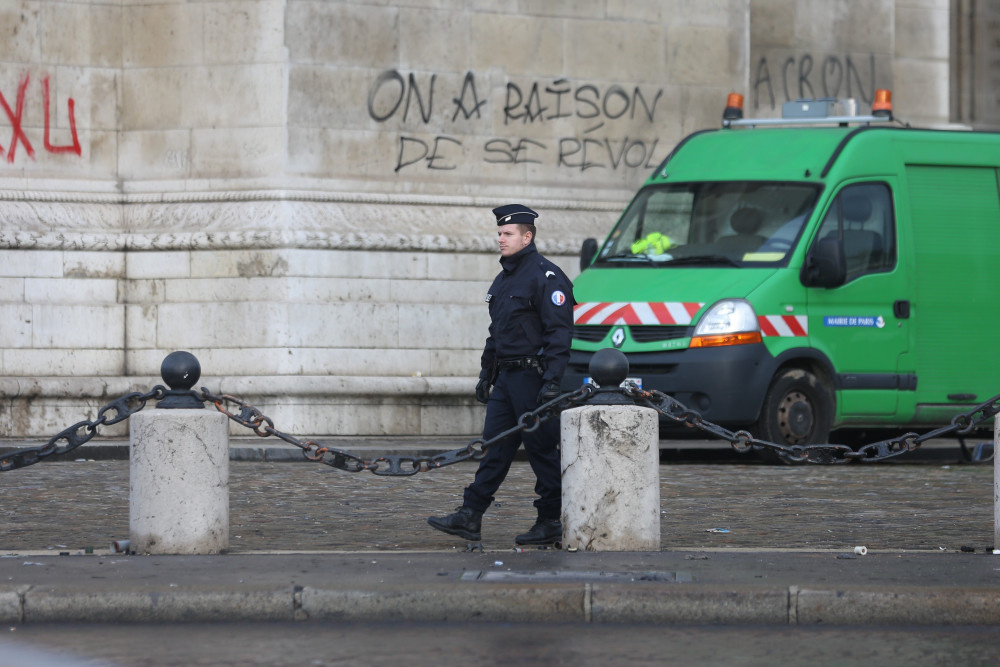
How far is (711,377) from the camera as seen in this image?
12.9 m

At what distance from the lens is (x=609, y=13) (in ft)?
55.1

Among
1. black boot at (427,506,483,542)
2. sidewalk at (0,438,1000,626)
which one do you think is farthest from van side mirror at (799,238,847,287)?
black boot at (427,506,483,542)

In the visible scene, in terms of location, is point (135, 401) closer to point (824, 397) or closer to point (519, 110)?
point (824, 397)

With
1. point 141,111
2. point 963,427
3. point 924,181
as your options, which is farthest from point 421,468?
point 141,111

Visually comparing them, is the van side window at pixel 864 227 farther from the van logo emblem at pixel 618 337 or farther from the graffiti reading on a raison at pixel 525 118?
the graffiti reading on a raison at pixel 525 118

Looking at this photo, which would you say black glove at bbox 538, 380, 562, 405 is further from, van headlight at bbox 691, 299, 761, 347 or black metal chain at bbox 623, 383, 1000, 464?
van headlight at bbox 691, 299, 761, 347

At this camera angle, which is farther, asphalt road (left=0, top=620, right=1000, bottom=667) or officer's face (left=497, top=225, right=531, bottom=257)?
officer's face (left=497, top=225, right=531, bottom=257)

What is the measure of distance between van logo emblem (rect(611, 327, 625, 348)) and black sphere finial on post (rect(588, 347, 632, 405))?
489 cm

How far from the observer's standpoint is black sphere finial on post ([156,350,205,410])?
797cm

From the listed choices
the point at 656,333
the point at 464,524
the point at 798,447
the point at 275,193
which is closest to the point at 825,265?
the point at 656,333

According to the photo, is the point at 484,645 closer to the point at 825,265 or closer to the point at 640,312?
the point at 640,312

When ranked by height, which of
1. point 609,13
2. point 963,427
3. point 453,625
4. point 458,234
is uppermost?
point 609,13

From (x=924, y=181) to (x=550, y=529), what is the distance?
22.6ft

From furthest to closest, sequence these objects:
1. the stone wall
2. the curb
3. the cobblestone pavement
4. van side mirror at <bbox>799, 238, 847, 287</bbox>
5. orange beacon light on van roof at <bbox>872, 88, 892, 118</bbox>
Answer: the stone wall
orange beacon light on van roof at <bbox>872, 88, 892, 118</bbox>
van side mirror at <bbox>799, 238, 847, 287</bbox>
the cobblestone pavement
the curb
